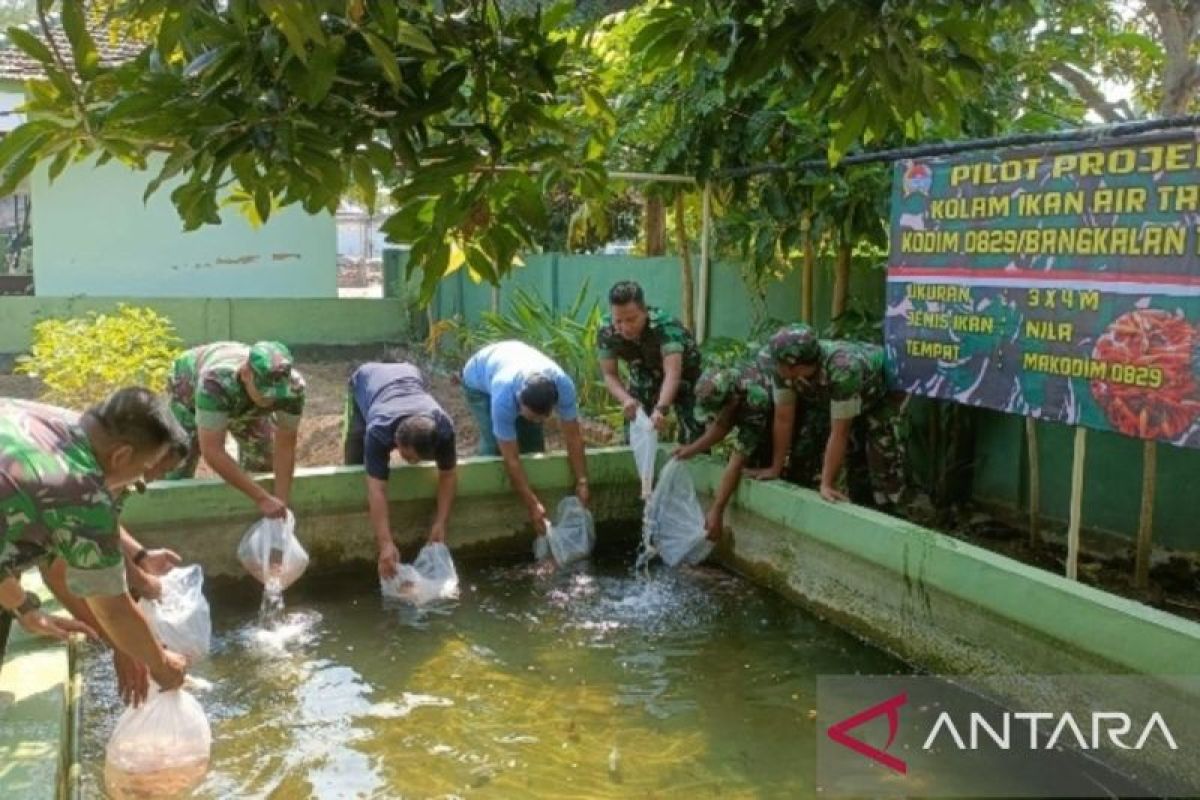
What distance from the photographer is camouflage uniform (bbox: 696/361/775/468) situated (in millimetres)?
5734

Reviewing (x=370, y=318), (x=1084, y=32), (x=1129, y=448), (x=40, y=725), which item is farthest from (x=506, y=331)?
(x=40, y=725)

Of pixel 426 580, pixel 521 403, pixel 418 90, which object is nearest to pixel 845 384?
pixel 521 403

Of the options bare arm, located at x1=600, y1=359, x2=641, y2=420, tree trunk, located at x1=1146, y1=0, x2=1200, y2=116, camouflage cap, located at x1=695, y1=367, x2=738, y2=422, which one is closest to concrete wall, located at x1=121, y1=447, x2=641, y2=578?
bare arm, located at x1=600, y1=359, x2=641, y2=420

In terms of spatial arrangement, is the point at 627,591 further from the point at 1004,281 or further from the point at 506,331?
the point at 506,331

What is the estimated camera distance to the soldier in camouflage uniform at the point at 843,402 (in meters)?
5.25

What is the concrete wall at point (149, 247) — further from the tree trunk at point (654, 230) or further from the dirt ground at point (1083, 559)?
the dirt ground at point (1083, 559)

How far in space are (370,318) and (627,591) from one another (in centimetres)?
877

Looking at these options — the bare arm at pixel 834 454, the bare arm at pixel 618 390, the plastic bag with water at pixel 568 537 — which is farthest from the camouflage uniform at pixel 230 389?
the bare arm at pixel 834 454

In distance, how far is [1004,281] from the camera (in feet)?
15.6

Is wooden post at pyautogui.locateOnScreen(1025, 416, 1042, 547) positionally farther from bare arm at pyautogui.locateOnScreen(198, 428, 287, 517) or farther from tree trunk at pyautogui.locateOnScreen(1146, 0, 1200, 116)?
tree trunk at pyautogui.locateOnScreen(1146, 0, 1200, 116)

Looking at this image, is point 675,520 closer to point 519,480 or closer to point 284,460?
point 519,480

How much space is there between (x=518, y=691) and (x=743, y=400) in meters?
2.16

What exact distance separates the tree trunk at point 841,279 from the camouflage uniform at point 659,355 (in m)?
0.92

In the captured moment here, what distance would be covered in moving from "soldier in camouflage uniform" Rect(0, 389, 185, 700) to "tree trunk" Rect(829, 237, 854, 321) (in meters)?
4.54
